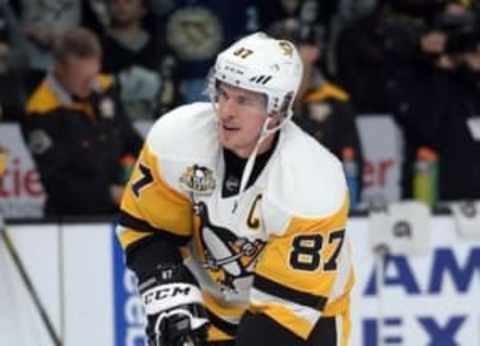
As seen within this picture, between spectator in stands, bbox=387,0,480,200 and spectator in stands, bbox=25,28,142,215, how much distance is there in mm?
1030

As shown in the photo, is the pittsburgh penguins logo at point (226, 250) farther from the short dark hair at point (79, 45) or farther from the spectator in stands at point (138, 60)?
the spectator in stands at point (138, 60)

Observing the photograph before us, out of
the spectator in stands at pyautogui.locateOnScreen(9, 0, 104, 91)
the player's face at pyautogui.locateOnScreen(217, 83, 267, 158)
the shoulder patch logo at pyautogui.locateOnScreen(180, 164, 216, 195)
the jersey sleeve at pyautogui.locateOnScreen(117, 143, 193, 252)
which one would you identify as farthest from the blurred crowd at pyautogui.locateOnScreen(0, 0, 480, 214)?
the player's face at pyautogui.locateOnScreen(217, 83, 267, 158)

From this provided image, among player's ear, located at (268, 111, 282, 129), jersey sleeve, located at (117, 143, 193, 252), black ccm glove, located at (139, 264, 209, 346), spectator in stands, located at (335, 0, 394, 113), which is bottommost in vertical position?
spectator in stands, located at (335, 0, 394, 113)

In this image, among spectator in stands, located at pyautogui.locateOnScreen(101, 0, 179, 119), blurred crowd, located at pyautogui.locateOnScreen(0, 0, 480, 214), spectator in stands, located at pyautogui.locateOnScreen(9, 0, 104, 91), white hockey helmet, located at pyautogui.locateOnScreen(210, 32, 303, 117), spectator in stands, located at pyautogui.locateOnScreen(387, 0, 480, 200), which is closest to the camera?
white hockey helmet, located at pyautogui.locateOnScreen(210, 32, 303, 117)

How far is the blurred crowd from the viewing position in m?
6.04

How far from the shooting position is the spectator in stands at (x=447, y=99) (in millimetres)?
6363

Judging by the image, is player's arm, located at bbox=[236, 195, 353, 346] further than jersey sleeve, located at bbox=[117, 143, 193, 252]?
No

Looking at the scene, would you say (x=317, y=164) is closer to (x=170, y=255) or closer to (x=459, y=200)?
(x=170, y=255)

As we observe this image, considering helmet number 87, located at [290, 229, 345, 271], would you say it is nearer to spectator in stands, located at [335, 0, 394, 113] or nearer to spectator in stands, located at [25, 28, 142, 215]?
spectator in stands, located at [25, 28, 142, 215]

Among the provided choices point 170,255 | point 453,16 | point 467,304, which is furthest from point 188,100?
point 170,255

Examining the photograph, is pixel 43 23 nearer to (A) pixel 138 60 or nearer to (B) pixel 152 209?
(A) pixel 138 60

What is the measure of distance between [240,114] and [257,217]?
257 millimetres

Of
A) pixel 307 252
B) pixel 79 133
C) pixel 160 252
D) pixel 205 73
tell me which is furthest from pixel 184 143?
pixel 205 73

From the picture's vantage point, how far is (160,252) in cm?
412
